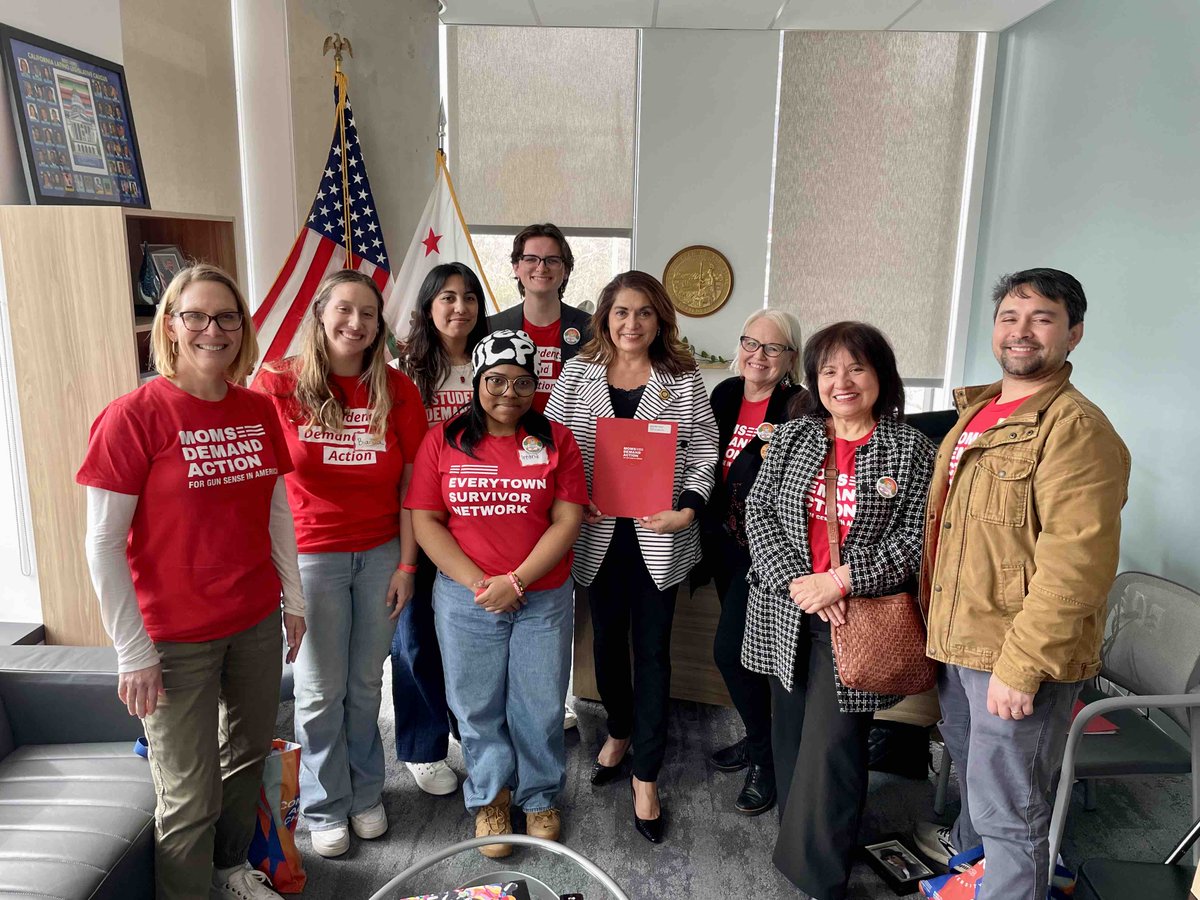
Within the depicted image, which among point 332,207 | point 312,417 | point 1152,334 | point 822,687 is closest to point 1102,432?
point 822,687

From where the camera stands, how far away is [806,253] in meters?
5.50

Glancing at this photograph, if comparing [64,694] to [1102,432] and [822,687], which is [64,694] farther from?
[1102,432]

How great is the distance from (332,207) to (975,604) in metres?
3.58

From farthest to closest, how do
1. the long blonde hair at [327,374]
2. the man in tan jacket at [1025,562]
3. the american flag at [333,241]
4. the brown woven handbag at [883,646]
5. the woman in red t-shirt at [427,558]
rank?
the american flag at [333,241] → the woman in red t-shirt at [427,558] → the long blonde hair at [327,374] → the brown woven handbag at [883,646] → the man in tan jacket at [1025,562]

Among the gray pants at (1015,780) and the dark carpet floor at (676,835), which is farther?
the dark carpet floor at (676,835)

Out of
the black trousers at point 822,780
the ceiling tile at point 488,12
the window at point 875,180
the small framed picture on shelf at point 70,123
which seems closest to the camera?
the black trousers at point 822,780

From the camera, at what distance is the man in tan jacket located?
164 centimetres

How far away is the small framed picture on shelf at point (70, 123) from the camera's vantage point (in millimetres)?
2361

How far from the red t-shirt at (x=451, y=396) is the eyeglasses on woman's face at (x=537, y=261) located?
1.70 ft

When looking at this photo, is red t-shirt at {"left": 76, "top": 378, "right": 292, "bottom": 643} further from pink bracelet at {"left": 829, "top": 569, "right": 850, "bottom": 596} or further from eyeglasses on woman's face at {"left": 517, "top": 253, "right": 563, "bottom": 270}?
pink bracelet at {"left": 829, "top": 569, "right": 850, "bottom": 596}

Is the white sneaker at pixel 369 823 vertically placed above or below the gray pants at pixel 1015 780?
below

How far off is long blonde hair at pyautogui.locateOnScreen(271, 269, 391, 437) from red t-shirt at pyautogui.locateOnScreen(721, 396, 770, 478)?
1073 mm

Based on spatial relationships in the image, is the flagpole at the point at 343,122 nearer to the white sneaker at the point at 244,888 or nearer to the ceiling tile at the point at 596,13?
the ceiling tile at the point at 596,13

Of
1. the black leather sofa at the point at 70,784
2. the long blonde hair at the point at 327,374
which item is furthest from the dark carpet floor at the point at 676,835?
the long blonde hair at the point at 327,374
